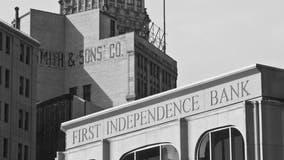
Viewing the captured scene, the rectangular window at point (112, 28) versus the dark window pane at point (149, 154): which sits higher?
the rectangular window at point (112, 28)

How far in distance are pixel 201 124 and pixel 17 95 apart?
70.0 metres

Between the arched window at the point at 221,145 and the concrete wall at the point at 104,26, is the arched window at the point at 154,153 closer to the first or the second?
the arched window at the point at 221,145

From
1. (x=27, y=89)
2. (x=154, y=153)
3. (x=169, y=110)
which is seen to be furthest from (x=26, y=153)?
(x=169, y=110)

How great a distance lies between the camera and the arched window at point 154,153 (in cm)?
6347

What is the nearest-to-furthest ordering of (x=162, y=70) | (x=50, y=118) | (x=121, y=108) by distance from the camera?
(x=121, y=108)
(x=50, y=118)
(x=162, y=70)

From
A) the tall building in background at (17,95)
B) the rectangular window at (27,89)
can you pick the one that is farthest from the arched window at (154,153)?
the rectangular window at (27,89)

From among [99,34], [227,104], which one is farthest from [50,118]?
[227,104]

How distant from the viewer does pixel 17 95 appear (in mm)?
129500

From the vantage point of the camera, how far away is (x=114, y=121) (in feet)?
223

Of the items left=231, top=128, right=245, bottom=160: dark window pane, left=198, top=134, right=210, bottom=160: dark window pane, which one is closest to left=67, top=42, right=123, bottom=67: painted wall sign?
left=198, top=134, right=210, bottom=160: dark window pane

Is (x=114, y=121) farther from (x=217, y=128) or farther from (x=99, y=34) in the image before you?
(x=99, y=34)

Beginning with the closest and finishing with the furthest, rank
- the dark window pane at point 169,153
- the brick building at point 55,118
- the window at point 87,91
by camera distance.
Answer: the dark window pane at point 169,153 → the brick building at point 55,118 → the window at point 87,91

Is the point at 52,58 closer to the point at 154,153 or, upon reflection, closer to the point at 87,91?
the point at 87,91

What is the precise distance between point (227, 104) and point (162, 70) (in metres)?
118
